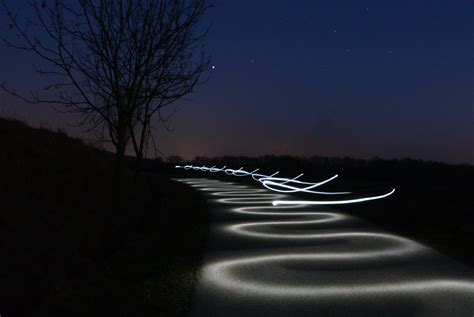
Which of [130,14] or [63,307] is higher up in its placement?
[130,14]

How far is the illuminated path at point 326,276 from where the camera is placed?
252 inches

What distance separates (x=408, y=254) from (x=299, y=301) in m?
4.35

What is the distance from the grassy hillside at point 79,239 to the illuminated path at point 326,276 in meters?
0.58

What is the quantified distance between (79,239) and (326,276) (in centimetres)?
735

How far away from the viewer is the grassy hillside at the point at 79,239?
6980 millimetres

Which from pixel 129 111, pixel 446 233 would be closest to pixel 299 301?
pixel 129 111

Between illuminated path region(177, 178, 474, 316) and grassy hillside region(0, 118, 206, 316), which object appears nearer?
illuminated path region(177, 178, 474, 316)

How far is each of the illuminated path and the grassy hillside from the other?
58 centimetres

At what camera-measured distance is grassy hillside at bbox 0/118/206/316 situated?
698 cm

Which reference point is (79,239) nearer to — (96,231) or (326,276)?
(96,231)

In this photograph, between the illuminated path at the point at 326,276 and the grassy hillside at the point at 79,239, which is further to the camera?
the grassy hillside at the point at 79,239

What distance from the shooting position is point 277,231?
13547 mm

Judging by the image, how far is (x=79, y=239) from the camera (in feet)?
42.0

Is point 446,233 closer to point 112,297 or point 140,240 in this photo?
point 140,240
